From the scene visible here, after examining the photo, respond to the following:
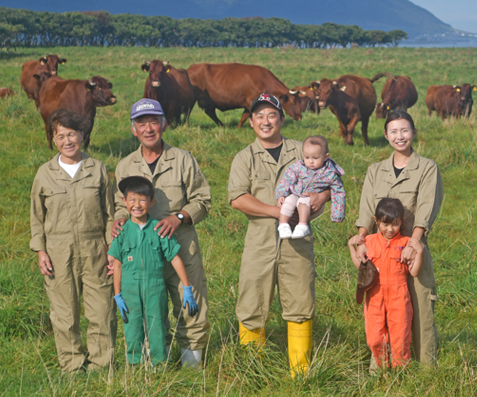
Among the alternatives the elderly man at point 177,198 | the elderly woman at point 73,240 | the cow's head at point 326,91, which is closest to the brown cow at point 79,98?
the cow's head at point 326,91

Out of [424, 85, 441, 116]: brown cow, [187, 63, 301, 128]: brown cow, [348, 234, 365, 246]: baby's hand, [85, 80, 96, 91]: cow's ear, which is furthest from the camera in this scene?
[424, 85, 441, 116]: brown cow

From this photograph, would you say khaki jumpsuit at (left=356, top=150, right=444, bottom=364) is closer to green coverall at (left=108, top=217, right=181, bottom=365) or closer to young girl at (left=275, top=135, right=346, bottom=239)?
young girl at (left=275, top=135, right=346, bottom=239)

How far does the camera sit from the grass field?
3301 mm

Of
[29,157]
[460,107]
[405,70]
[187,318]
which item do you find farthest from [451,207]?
[405,70]

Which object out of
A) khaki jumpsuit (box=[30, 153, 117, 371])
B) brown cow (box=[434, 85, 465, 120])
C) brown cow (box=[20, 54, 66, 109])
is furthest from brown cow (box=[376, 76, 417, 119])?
khaki jumpsuit (box=[30, 153, 117, 371])

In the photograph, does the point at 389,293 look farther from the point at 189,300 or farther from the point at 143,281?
the point at 143,281

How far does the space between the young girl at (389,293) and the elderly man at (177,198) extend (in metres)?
1.10

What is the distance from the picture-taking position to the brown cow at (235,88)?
12344mm

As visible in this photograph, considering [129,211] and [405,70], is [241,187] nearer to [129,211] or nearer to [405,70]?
[129,211]

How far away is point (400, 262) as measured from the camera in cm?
329

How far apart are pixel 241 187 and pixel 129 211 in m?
0.78

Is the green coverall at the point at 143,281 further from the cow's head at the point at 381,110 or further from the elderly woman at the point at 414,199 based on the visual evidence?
the cow's head at the point at 381,110

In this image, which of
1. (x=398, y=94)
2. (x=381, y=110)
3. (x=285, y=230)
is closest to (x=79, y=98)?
(x=285, y=230)

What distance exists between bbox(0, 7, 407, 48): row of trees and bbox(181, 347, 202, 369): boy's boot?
212 feet
